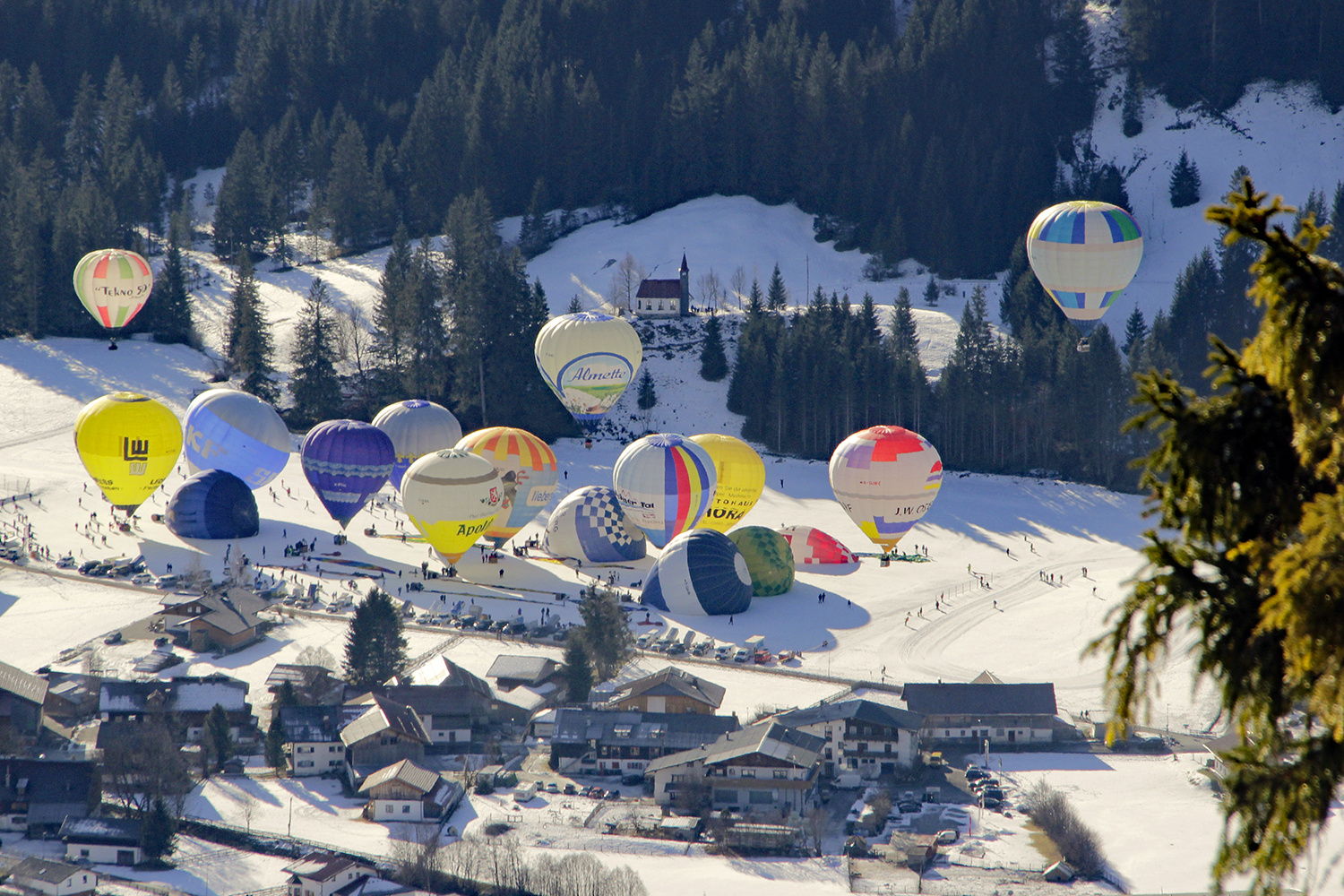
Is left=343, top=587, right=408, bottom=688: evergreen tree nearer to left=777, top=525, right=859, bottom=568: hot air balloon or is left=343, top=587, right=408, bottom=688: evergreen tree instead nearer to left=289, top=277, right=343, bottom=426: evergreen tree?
left=777, top=525, right=859, bottom=568: hot air balloon

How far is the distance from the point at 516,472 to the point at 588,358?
11326mm

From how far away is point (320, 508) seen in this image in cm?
6081

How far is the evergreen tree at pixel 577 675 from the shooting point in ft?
135

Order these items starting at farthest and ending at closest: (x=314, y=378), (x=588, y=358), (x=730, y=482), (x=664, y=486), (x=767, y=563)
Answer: (x=314, y=378) < (x=588, y=358) < (x=730, y=482) < (x=664, y=486) < (x=767, y=563)

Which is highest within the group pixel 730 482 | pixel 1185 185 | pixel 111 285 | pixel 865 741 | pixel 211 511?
pixel 1185 185

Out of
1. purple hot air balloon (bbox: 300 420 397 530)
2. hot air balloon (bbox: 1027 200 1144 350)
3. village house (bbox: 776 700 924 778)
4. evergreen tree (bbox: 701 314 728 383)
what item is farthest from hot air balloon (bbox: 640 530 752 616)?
evergreen tree (bbox: 701 314 728 383)

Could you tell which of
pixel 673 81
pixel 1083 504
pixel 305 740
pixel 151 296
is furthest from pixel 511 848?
pixel 673 81

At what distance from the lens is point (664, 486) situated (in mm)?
54000

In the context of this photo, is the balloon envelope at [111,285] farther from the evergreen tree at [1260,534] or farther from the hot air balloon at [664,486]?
the evergreen tree at [1260,534]

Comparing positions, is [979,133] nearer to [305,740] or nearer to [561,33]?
[561,33]

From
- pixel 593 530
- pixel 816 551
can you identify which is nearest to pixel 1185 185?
pixel 816 551

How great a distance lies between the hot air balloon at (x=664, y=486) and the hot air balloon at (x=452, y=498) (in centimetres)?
467

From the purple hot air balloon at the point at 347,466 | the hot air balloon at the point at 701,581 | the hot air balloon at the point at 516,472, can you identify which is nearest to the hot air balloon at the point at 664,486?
the hot air balloon at the point at 516,472

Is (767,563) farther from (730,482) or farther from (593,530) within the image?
(593,530)
